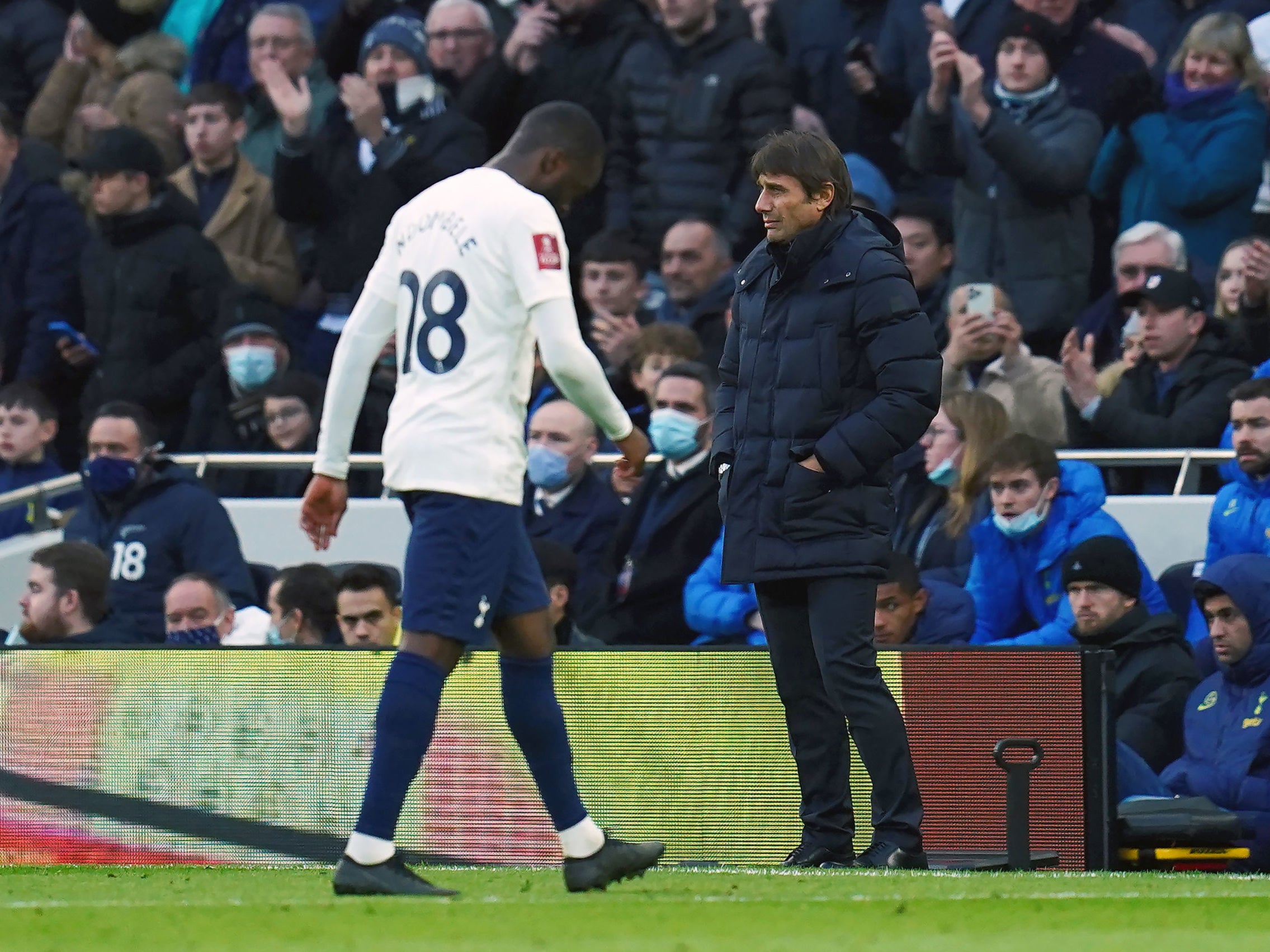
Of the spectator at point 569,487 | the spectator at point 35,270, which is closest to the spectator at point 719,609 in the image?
the spectator at point 569,487

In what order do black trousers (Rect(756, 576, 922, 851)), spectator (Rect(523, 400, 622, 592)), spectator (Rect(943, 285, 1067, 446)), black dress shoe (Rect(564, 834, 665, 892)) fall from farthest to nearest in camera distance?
spectator (Rect(523, 400, 622, 592)) < spectator (Rect(943, 285, 1067, 446)) < black trousers (Rect(756, 576, 922, 851)) < black dress shoe (Rect(564, 834, 665, 892))

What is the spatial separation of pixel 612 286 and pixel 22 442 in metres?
3.22

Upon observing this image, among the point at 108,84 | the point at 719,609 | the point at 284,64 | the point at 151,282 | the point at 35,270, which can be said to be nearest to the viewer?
the point at 719,609

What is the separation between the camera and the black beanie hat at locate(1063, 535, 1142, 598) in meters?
8.41

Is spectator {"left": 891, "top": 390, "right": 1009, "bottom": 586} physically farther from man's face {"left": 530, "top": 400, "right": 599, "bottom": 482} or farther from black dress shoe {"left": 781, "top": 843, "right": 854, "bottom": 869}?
black dress shoe {"left": 781, "top": 843, "right": 854, "bottom": 869}

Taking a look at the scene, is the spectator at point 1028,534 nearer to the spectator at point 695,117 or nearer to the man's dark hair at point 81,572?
the spectator at point 695,117

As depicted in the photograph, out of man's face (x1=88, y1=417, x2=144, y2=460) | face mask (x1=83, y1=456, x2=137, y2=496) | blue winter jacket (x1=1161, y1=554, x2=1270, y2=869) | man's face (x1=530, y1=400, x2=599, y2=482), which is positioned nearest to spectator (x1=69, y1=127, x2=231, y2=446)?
man's face (x1=88, y1=417, x2=144, y2=460)

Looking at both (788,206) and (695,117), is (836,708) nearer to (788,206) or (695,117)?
(788,206)

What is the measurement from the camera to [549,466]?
10391 mm

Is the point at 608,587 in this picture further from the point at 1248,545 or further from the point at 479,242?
the point at 479,242

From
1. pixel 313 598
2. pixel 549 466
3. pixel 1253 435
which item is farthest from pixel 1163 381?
pixel 313 598

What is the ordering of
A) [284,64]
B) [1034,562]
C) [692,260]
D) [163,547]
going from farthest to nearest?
[284,64] < [692,260] < [163,547] < [1034,562]

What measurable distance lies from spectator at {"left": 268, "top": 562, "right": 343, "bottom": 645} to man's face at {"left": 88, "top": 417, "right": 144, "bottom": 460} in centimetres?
157

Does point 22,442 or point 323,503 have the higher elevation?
point 22,442
